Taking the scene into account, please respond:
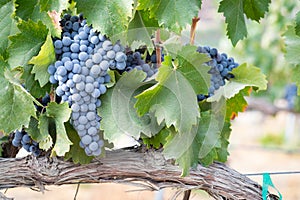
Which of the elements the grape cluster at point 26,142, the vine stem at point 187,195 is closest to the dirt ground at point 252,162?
the vine stem at point 187,195

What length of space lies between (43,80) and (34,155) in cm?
14

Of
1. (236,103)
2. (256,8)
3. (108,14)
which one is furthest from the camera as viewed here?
(236,103)

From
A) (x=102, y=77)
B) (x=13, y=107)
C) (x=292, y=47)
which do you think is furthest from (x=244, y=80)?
(x=13, y=107)

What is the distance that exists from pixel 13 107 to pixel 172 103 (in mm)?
208

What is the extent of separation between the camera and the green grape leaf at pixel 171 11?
2.43 feet

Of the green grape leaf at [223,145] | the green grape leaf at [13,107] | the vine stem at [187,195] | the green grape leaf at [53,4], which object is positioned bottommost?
the vine stem at [187,195]

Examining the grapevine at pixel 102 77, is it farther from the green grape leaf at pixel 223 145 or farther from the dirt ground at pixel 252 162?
the dirt ground at pixel 252 162

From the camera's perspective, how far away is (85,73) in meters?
0.76

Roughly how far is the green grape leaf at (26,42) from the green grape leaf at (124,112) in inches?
4.4

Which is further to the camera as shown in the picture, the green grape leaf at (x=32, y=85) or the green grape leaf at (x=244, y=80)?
the green grape leaf at (x=244, y=80)

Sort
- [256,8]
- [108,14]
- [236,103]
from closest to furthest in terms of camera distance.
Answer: [108,14] → [256,8] → [236,103]

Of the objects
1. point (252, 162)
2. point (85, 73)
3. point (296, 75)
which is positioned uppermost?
point (252, 162)

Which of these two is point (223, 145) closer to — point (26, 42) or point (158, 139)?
point (158, 139)

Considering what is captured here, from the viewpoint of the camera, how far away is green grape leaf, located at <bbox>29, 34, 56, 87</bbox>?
0.75m
